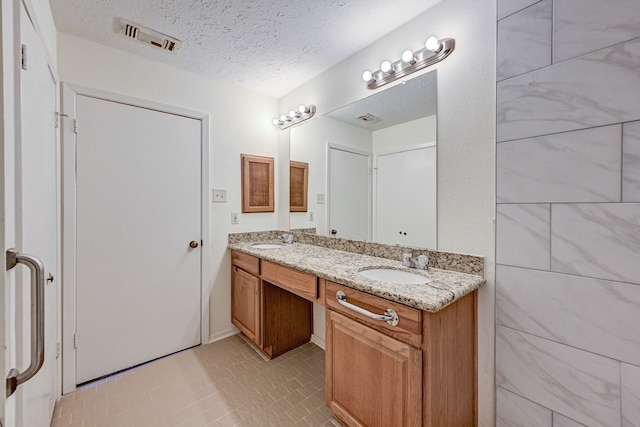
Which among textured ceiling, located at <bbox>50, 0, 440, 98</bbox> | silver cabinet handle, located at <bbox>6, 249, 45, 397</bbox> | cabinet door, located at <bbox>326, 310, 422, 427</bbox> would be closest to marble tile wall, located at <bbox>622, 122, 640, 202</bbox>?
cabinet door, located at <bbox>326, 310, 422, 427</bbox>

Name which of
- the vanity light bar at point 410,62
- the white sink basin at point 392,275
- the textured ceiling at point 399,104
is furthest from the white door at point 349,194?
the vanity light bar at point 410,62

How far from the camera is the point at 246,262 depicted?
7.09 feet

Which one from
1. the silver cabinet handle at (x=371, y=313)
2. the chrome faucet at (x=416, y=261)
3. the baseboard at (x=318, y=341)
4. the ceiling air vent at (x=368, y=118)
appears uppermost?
the ceiling air vent at (x=368, y=118)

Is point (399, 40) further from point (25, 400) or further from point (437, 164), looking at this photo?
point (25, 400)

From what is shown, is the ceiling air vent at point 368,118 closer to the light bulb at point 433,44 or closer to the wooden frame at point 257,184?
the light bulb at point 433,44

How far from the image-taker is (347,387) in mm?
1305

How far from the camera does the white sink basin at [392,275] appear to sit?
4.70 feet

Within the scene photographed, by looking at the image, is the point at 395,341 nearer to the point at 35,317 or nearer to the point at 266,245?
the point at 35,317

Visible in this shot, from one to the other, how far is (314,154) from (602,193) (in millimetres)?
1822

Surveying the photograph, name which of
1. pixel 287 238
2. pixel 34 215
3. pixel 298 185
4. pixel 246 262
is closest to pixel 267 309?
pixel 246 262

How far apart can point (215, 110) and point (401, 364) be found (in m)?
2.33

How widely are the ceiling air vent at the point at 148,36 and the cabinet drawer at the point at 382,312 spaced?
1912 mm

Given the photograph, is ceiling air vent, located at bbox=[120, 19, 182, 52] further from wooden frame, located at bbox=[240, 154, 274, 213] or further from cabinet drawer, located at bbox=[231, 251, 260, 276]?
cabinet drawer, located at bbox=[231, 251, 260, 276]

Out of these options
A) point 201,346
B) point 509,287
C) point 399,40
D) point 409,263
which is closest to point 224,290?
point 201,346
